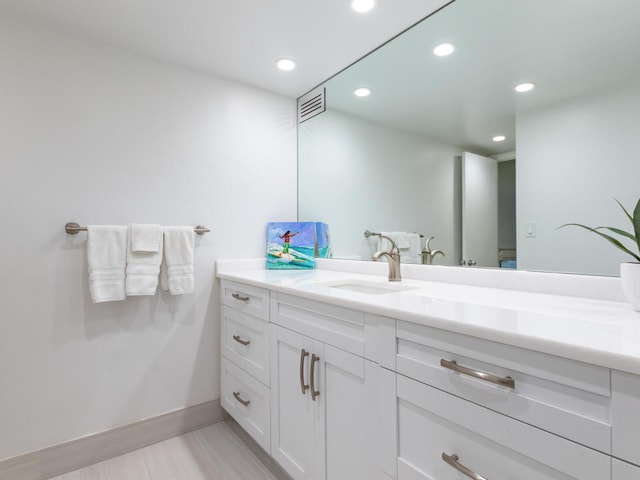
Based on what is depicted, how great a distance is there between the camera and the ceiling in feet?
4.92

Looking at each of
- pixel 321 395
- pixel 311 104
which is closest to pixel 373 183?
pixel 311 104

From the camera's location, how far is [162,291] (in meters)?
1.90

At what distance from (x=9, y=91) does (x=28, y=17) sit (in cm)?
37

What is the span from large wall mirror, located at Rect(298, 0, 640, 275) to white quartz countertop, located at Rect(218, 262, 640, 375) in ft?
0.80

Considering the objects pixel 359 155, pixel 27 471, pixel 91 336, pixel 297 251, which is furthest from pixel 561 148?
pixel 27 471

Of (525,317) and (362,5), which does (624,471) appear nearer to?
(525,317)

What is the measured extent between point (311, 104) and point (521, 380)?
216 centimetres

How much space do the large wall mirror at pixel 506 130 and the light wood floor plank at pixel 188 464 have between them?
1258 mm

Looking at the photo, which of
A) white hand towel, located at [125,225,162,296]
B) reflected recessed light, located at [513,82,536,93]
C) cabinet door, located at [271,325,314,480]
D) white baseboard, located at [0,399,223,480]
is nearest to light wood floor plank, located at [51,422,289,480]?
white baseboard, located at [0,399,223,480]

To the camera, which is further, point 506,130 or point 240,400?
point 240,400

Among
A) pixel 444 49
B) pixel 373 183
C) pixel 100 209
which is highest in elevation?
pixel 444 49

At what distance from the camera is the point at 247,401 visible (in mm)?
1705

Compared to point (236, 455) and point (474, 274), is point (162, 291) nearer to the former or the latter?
point (236, 455)

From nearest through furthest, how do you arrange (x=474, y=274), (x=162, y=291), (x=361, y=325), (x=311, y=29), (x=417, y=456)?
(x=417, y=456) → (x=361, y=325) → (x=474, y=274) → (x=311, y=29) → (x=162, y=291)
